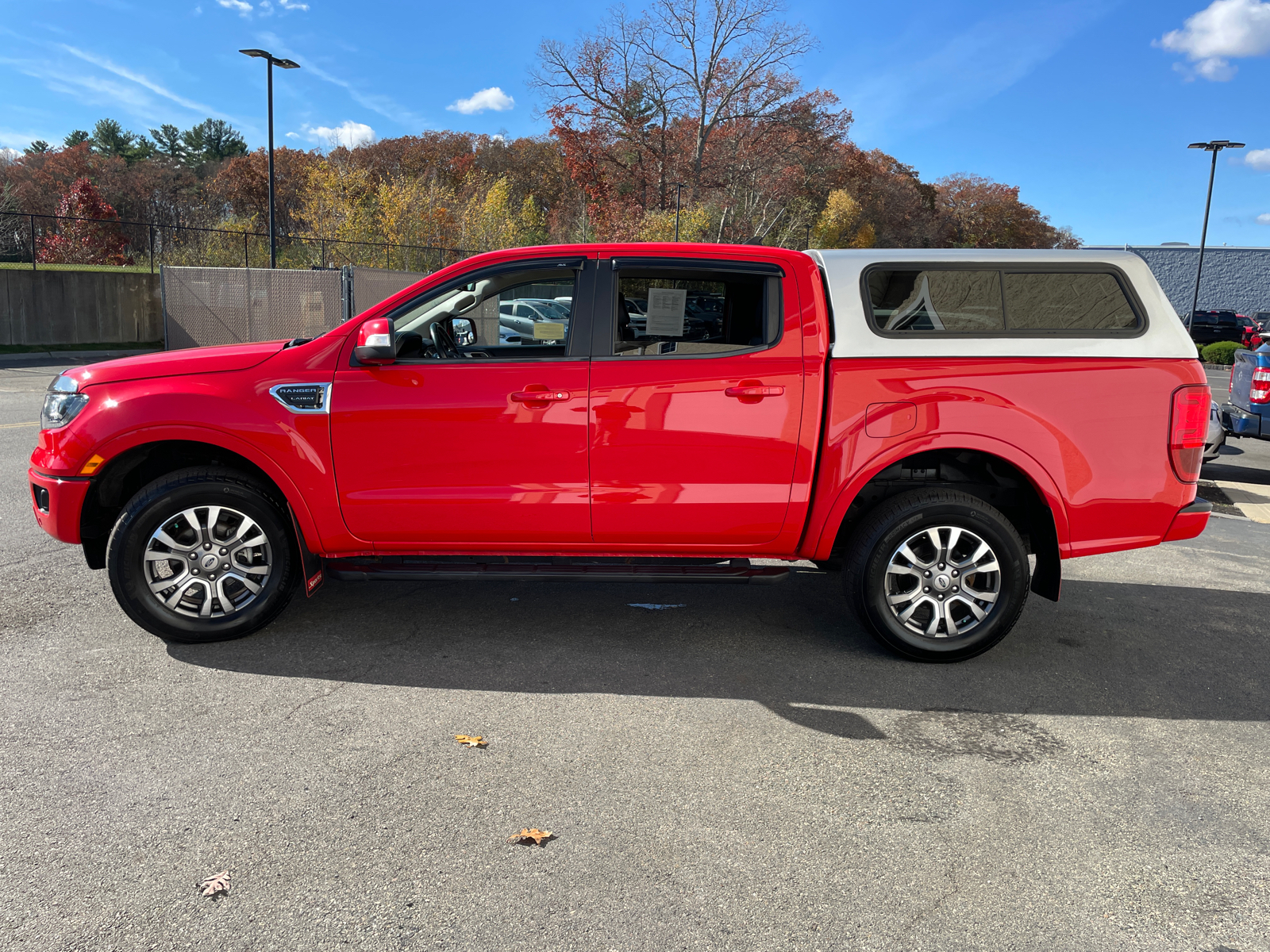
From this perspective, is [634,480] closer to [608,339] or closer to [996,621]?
[608,339]

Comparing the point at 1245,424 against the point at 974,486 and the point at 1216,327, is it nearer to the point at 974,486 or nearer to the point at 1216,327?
the point at 974,486

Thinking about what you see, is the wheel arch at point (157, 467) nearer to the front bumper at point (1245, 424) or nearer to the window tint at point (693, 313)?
the window tint at point (693, 313)

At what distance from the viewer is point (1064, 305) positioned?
438 centimetres

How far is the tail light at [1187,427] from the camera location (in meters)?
4.31

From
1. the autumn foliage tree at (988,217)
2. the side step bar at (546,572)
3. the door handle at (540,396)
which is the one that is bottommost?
the side step bar at (546,572)

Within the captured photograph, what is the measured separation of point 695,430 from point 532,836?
2052 mm

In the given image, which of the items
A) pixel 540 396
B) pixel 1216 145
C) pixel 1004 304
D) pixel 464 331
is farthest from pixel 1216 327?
pixel 540 396

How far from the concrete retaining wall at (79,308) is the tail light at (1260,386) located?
83.9ft

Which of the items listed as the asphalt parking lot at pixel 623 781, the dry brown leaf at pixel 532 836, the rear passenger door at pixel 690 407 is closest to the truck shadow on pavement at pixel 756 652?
the asphalt parking lot at pixel 623 781

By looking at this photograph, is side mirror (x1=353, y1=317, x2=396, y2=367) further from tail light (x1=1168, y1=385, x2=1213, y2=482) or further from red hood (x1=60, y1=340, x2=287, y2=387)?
tail light (x1=1168, y1=385, x2=1213, y2=482)

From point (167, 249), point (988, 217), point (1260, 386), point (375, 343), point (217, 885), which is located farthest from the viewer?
point (988, 217)

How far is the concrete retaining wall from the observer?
75.2 ft

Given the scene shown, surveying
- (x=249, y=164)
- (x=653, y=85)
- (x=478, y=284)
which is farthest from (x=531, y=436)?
(x=249, y=164)

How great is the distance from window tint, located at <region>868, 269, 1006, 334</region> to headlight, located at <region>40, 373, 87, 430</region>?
3857mm
